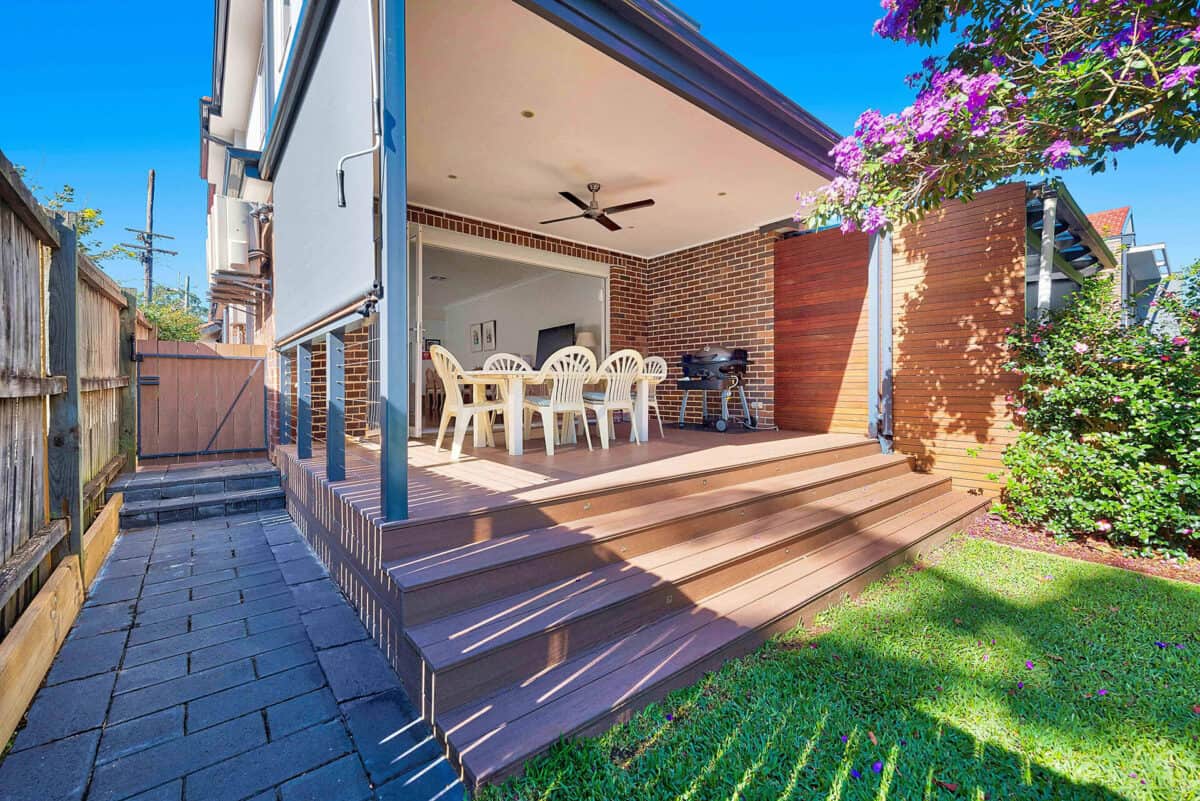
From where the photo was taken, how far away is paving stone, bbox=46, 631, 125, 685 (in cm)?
194

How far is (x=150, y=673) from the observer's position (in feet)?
6.44

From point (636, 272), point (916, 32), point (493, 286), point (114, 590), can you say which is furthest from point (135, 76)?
point (916, 32)

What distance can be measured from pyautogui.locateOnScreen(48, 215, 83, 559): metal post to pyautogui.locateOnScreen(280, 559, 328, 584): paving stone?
3.13 feet

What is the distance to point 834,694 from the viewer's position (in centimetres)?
186

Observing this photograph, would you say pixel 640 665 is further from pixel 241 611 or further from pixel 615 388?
pixel 615 388

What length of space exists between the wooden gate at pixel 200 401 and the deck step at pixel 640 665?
17.0 feet

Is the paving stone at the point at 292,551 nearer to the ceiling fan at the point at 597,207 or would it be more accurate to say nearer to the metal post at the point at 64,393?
the metal post at the point at 64,393

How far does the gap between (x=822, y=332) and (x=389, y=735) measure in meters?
5.33

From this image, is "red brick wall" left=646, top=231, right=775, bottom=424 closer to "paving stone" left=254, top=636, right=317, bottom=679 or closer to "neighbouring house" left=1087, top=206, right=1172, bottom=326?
"neighbouring house" left=1087, top=206, right=1172, bottom=326

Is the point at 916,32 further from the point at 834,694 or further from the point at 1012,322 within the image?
the point at 834,694

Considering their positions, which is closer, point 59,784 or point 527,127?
point 59,784

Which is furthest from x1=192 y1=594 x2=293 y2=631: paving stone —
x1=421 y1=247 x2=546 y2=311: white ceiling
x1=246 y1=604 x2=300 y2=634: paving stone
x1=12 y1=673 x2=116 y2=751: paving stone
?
x1=421 y1=247 x2=546 y2=311: white ceiling

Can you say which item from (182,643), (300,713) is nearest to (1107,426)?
(300,713)

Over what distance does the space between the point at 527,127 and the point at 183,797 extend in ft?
12.8
